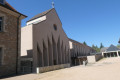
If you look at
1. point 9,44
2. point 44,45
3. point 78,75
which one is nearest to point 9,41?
point 9,44

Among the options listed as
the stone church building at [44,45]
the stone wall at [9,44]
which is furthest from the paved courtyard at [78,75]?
the stone church building at [44,45]

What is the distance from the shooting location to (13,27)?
46.2 ft

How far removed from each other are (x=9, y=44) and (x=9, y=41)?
0.36m

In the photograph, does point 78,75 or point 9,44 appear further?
point 9,44

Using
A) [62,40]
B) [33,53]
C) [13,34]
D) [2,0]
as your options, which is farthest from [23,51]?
[62,40]

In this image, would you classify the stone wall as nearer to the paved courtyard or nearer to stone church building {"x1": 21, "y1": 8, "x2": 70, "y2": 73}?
the paved courtyard

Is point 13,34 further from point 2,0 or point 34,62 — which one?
point 34,62

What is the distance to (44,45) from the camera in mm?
22766

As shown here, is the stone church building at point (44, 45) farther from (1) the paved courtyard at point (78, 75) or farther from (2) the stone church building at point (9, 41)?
(2) the stone church building at point (9, 41)

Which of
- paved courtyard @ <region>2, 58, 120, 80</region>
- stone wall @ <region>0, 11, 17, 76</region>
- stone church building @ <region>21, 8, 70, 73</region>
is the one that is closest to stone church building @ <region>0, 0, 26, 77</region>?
stone wall @ <region>0, 11, 17, 76</region>

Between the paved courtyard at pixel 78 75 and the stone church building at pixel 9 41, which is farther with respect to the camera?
the stone church building at pixel 9 41

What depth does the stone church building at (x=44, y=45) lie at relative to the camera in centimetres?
1881

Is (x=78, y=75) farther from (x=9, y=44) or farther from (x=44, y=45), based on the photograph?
(x=44, y=45)

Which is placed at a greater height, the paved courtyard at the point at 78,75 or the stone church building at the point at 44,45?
the stone church building at the point at 44,45
